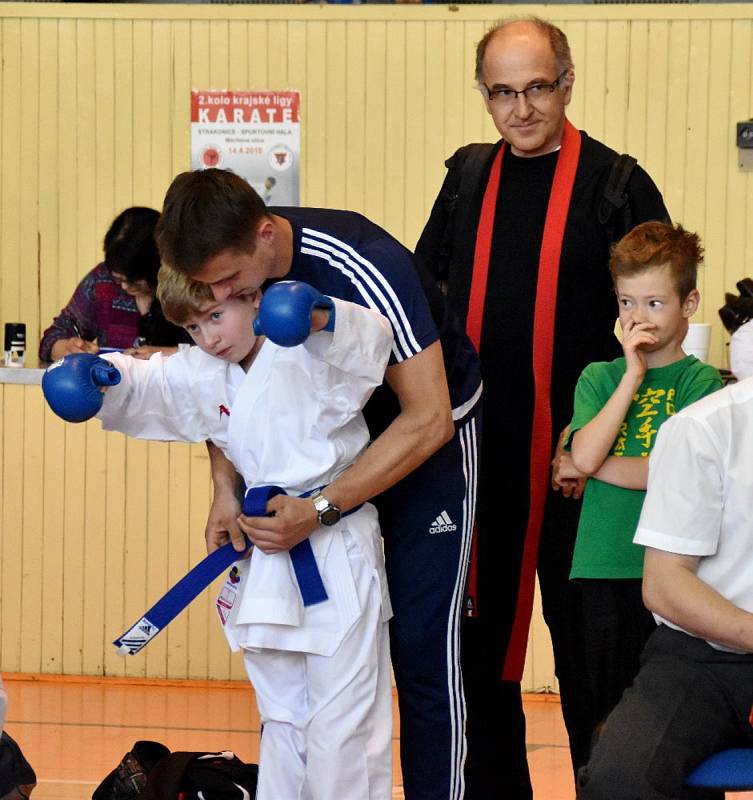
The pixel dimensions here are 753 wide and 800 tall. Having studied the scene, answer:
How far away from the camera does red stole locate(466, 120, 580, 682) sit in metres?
2.85

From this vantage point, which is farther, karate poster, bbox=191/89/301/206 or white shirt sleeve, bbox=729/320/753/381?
karate poster, bbox=191/89/301/206

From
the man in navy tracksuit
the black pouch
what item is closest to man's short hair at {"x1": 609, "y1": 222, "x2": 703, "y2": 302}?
the man in navy tracksuit

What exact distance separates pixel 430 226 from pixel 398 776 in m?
1.59

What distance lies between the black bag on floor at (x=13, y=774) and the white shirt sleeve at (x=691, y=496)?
1.55m

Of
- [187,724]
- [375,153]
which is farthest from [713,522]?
[375,153]

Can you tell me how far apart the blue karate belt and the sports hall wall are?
3.54 metres

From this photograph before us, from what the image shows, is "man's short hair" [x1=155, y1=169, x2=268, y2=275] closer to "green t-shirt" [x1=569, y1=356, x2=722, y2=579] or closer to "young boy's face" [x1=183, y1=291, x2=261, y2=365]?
"young boy's face" [x1=183, y1=291, x2=261, y2=365]

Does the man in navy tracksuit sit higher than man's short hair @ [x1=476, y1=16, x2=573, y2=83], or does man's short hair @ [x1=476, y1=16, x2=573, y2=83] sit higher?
man's short hair @ [x1=476, y1=16, x2=573, y2=83]

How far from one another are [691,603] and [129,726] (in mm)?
2528

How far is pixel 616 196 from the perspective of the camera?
2.82m

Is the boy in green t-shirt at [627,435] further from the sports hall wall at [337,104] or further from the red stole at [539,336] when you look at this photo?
the sports hall wall at [337,104]

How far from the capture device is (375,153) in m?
5.85

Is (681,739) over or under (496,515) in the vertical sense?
under

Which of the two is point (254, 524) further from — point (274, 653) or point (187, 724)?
point (187, 724)
